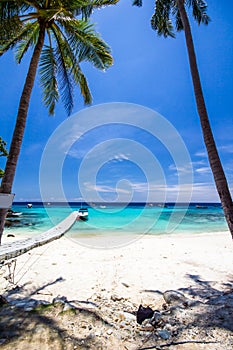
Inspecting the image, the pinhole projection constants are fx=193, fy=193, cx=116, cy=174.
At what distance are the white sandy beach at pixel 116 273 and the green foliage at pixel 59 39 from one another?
18.8 ft

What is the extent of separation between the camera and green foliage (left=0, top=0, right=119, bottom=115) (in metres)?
A: 5.01

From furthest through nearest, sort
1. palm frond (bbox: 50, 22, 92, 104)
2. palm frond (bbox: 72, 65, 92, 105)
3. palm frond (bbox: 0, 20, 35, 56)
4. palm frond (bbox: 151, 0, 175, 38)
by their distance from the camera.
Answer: palm frond (bbox: 151, 0, 175, 38)
palm frond (bbox: 72, 65, 92, 105)
palm frond (bbox: 50, 22, 92, 104)
palm frond (bbox: 0, 20, 35, 56)

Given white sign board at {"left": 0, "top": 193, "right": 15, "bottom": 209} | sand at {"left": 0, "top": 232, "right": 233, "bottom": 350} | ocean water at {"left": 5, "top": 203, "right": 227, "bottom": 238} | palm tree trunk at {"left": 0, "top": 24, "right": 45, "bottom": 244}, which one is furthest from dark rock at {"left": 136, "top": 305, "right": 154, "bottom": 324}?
ocean water at {"left": 5, "top": 203, "right": 227, "bottom": 238}

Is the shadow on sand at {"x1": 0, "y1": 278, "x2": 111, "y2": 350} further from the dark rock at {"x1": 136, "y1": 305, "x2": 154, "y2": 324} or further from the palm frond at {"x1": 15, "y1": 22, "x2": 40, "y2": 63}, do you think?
the palm frond at {"x1": 15, "y1": 22, "x2": 40, "y2": 63}

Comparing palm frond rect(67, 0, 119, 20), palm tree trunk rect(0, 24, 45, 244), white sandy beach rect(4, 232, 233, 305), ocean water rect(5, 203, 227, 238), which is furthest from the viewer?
ocean water rect(5, 203, 227, 238)

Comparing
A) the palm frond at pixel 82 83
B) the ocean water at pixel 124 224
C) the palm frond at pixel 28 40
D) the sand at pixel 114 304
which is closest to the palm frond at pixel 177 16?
the palm frond at pixel 82 83

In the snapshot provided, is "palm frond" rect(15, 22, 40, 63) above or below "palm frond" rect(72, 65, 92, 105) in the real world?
above

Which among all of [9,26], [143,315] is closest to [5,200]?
[143,315]

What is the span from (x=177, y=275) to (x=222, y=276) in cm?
129

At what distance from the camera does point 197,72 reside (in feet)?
15.6

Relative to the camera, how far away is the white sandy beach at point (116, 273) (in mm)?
4652

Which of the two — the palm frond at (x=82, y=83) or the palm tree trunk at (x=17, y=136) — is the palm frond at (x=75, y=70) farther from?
the palm tree trunk at (x=17, y=136)

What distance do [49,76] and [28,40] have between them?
1309 mm

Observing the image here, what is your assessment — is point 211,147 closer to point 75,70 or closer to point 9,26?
point 75,70
